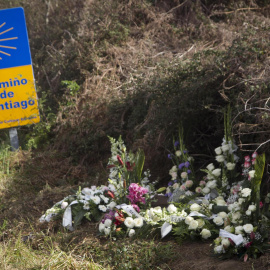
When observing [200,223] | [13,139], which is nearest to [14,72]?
[13,139]

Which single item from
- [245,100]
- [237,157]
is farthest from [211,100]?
[237,157]

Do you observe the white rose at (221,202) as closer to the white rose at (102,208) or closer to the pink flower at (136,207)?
the pink flower at (136,207)

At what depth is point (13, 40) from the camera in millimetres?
6926

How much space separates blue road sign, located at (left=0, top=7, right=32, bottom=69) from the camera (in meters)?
6.89

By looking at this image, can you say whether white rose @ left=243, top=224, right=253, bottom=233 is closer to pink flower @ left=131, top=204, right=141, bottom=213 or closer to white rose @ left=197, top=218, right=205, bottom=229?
white rose @ left=197, top=218, right=205, bottom=229

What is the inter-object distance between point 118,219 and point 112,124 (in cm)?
272

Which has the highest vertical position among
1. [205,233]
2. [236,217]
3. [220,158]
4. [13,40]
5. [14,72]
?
[13,40]

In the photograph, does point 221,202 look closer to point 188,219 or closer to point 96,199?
point 188,219

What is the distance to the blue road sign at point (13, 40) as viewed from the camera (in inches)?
271

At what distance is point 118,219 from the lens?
3.88 m

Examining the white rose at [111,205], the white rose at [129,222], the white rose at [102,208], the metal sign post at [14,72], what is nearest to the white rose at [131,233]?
the white rose at [129,222]

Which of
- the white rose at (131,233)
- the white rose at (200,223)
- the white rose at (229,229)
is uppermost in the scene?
the white rose at (229,229)

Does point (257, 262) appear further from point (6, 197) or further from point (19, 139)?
point (19, 139)

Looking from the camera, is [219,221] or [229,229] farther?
[219,221]
